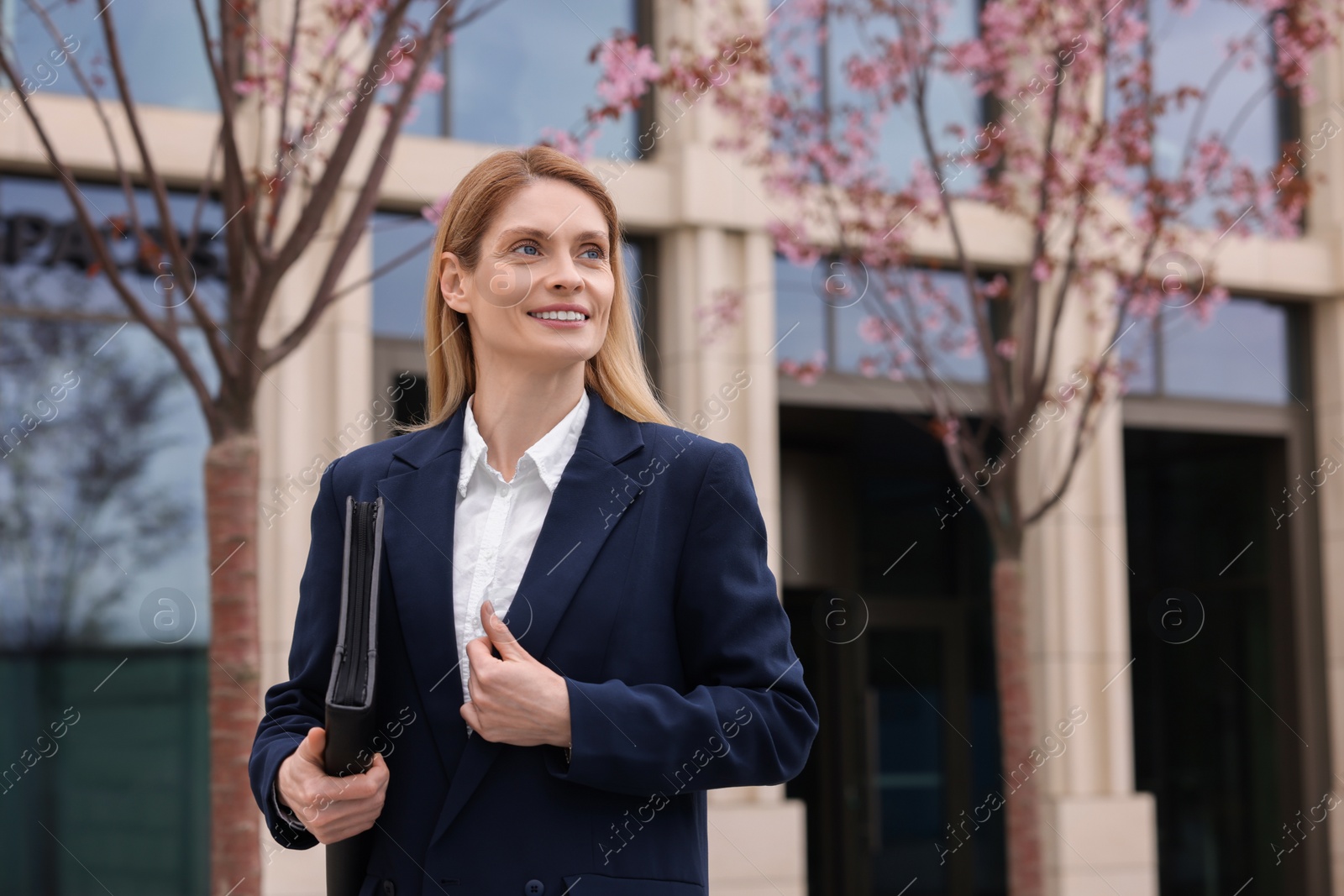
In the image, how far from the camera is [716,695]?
1.89m

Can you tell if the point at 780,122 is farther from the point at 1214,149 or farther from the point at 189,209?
the point at 189,209

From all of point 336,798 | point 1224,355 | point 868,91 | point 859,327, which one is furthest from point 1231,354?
point 336,798

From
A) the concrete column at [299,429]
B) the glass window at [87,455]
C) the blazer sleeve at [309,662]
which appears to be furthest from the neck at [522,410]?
the glass window at [87,455]

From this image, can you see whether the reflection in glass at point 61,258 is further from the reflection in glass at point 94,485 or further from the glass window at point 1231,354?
the glass window at point 1231,354

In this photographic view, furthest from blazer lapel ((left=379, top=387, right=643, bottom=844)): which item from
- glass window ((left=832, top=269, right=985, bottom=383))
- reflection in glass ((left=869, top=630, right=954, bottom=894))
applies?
reflection in glass ((left=869, top=630, right=954, bottom=894))

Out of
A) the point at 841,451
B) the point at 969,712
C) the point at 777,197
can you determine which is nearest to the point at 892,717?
the point at 969,712

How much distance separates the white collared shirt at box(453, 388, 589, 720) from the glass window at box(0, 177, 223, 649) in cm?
691

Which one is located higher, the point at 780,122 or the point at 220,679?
the point at 780,122

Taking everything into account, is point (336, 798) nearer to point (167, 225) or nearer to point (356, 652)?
point (356, 652)

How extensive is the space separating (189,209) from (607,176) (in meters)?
2.51

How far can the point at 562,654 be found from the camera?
1.93 meters

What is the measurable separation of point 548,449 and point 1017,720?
5.84m

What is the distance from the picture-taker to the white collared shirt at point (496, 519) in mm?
1990

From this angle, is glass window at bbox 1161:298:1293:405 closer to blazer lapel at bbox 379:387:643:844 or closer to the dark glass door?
the dark glass door
